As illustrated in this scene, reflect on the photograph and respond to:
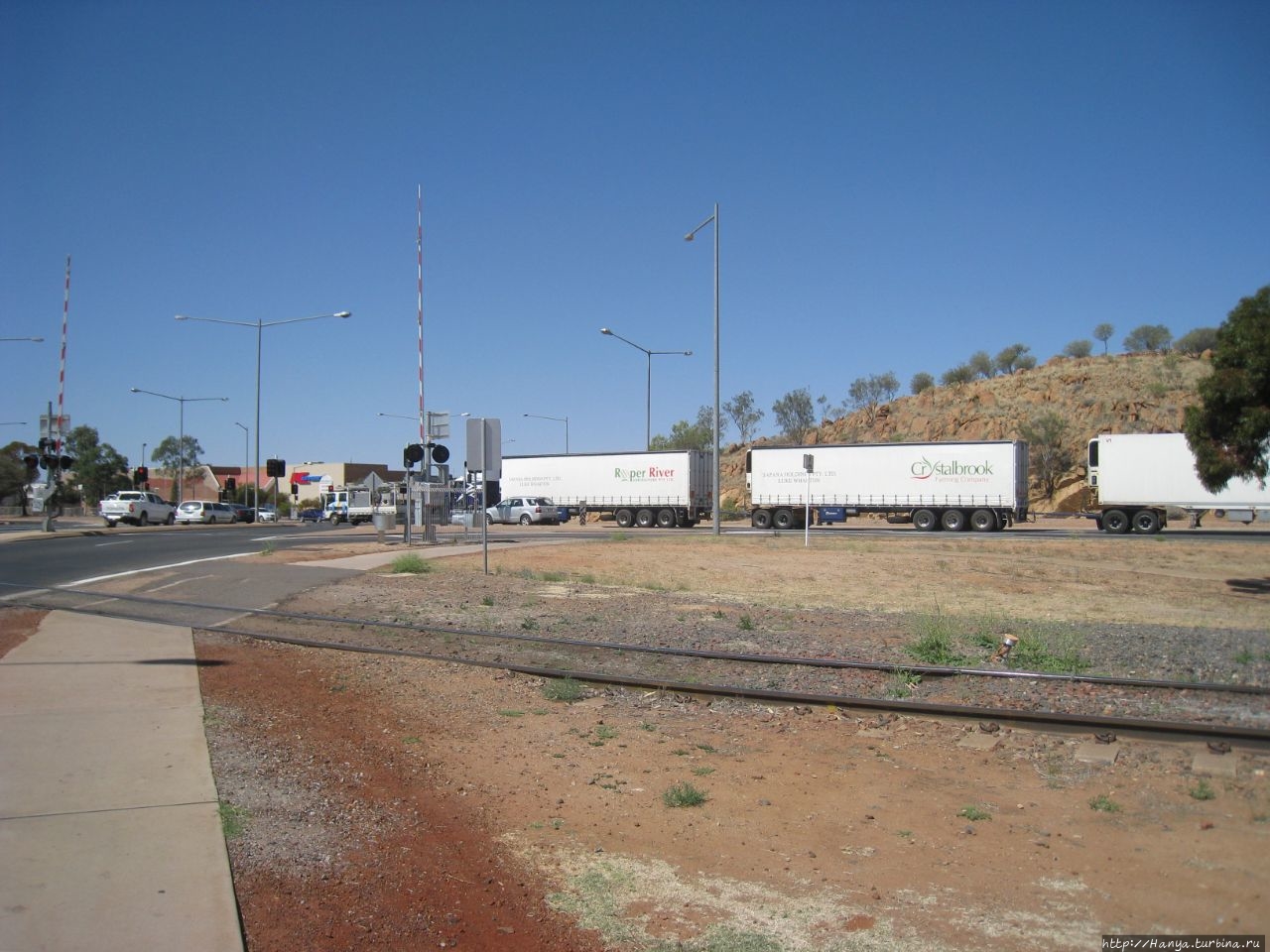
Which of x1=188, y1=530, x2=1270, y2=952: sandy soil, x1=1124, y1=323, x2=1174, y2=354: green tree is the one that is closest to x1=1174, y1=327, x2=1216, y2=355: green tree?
x1=1124, y1=323, x2=1174, y2=354: green tree

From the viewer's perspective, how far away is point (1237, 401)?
1866cm

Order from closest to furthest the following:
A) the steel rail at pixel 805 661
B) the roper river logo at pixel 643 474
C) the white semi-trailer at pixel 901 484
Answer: the steel rail at pixel 805 661 < the white semi-trailer at pixel 901 484 < the roper river logo at pixel 643 474

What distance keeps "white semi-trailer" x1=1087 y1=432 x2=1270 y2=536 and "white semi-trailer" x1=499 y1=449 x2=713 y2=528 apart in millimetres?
19618

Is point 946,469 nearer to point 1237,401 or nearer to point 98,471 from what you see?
point 1237,401

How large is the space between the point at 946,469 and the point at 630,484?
660 inches

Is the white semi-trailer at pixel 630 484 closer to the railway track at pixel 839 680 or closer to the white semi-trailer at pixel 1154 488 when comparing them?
the white semi-trailer at pixel 1154 488

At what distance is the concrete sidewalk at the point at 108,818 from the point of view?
4113 millimetres

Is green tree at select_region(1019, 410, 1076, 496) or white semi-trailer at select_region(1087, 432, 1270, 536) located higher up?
green tree at select_region(1019, 410, 1076, 496)

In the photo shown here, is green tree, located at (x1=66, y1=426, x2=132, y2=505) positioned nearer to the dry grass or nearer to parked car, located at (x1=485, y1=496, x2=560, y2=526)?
parked car, located at (x1=485, y1=496, x2=560, y2=526)

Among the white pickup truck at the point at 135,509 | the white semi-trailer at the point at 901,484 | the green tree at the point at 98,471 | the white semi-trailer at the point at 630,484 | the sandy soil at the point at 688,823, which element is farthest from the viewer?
the green tree at the point at 98,471

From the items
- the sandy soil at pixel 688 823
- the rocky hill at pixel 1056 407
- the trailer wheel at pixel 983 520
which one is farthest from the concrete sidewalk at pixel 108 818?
the rocky hill at pixel 1056 407

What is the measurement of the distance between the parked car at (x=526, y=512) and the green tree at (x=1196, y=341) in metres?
63.6

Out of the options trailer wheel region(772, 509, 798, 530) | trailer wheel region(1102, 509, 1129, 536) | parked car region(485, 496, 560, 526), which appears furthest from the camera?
parked car region(485, 496, 560, 526)

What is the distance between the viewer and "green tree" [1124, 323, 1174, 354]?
295ft
